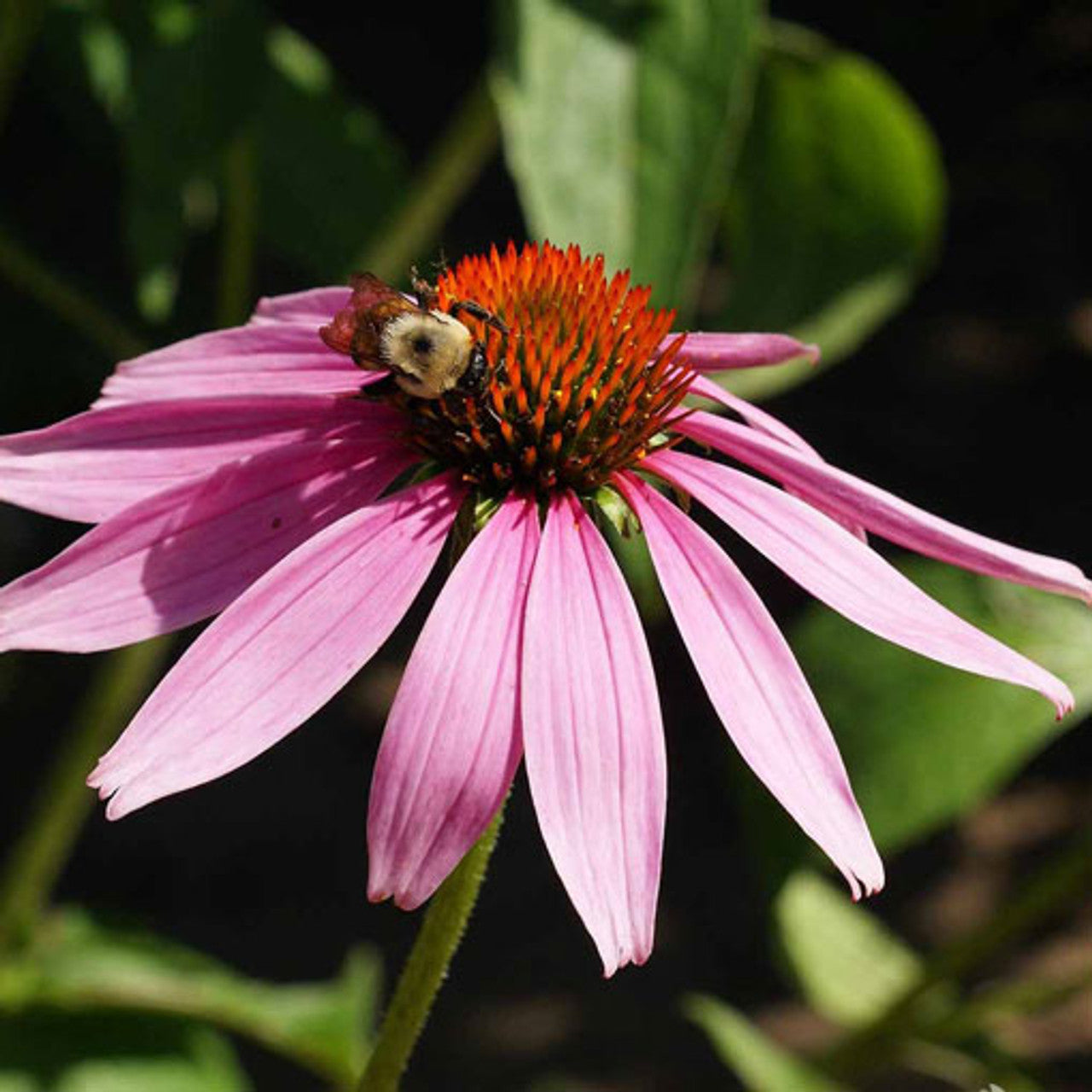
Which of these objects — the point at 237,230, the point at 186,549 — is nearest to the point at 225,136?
the point at 237,230

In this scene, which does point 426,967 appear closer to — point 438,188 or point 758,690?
point 758,690

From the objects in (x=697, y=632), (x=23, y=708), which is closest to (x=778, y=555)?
(x=697, y=632)

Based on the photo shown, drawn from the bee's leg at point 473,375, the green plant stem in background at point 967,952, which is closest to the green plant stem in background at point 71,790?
the green plant stem in background at point 967,952

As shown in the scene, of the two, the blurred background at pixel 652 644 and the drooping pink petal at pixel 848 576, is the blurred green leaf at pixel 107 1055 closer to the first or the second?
the blurred background at pixel 652 644

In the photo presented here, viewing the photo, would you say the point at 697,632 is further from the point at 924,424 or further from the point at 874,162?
the point at 924,424


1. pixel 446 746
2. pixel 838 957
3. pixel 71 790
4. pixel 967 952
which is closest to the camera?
pixel 446 746

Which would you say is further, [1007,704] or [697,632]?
[1007,704]

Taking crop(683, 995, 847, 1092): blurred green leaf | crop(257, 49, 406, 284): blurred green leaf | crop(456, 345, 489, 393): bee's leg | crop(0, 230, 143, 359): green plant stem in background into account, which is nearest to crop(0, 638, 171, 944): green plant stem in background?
crop(0, 230, 143, 359): green plant stem in background
